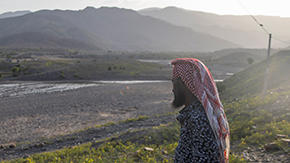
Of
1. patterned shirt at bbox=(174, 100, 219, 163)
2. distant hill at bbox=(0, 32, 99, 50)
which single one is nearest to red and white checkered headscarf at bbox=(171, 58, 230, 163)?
patterned shirt at bbox=(174, 100, 219, 163)

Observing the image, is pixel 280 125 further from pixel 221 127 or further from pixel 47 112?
pixel 47 112

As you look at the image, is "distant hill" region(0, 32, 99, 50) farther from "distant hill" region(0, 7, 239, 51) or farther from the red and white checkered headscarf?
the red and white checkered headscarf

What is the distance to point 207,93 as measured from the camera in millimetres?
2346

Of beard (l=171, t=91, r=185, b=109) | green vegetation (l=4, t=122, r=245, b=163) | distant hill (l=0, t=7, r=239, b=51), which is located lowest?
green vegetation (l=4, t=122, r=245, b=163)

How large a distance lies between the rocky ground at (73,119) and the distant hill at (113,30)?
112632 mm

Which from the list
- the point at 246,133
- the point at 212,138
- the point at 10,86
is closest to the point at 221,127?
the point at 212,138

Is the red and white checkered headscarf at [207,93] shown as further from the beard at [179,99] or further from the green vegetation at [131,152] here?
the green vegetation at [131,152]

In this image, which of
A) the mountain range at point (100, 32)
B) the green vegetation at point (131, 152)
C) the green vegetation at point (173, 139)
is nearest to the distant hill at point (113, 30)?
the mountain range at point (100, 32)

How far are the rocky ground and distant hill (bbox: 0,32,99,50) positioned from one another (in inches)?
3651

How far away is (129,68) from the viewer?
41812mm

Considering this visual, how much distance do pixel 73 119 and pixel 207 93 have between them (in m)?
13.0

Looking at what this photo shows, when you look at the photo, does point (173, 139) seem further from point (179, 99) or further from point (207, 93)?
point (207, 93)

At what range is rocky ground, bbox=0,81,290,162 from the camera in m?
8.95

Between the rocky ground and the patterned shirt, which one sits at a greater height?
the patterned shirt
